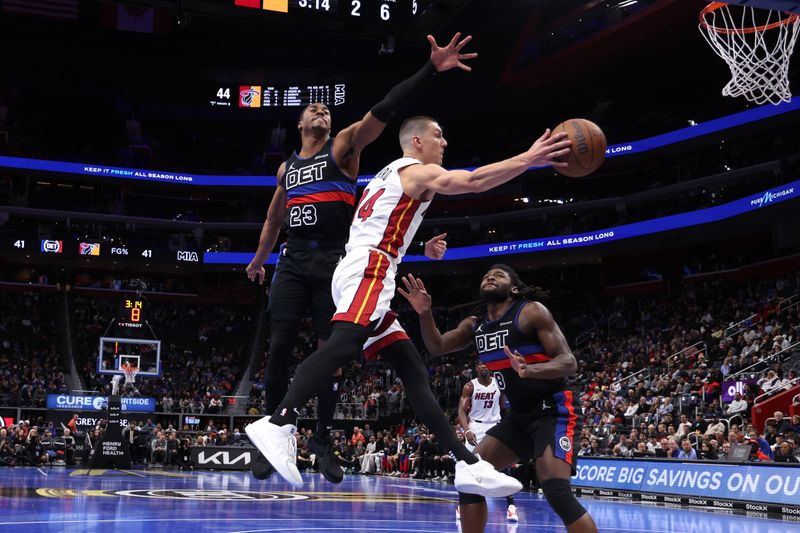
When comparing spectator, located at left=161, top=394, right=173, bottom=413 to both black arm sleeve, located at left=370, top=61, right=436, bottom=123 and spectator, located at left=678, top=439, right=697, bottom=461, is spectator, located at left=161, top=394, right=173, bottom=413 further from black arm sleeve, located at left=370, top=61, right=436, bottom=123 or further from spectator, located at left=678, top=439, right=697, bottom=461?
black arm sleeve, located at left=370, top=61, right=436, bottom=123

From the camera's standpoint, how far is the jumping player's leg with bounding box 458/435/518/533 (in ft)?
21.6

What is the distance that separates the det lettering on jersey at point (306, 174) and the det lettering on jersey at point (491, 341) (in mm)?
1898

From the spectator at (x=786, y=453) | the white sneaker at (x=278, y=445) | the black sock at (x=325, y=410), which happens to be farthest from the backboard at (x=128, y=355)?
the white sneaker at (x=278, y=445)

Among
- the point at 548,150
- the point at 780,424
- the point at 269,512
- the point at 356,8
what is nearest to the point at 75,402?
the point at 269,512

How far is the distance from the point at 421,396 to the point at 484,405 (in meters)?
8.80

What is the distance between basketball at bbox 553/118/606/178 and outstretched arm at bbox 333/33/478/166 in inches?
31.2

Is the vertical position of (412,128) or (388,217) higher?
(412,128)

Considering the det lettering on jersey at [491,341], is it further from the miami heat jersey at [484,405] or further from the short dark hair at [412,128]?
the miami heat jersey at [484,405]

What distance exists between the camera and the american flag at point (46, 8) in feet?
114

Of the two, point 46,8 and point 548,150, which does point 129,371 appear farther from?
point 548,150

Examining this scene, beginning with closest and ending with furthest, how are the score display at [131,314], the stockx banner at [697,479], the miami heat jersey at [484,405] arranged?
1. the stockx banner at [697,479]
2. the miami heat jersey at [484,405]
3. the score display at [131,314]

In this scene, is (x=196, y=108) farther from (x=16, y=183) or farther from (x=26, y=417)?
(x=26, y=417)

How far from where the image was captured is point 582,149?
17.6 feet

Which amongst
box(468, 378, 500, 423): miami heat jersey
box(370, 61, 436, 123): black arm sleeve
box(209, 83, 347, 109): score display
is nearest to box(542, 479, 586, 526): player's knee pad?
box(370, 61, 436, 123): black arm sleeve
